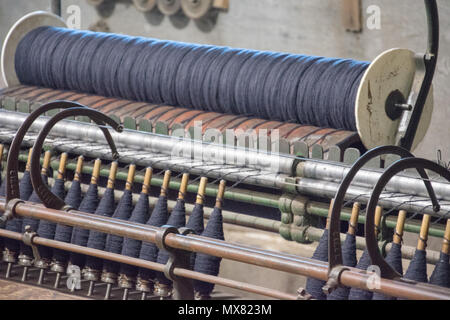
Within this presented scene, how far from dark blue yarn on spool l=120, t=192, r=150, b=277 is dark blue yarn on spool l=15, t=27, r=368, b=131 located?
34.6 inches

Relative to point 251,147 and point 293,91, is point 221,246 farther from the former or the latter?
point 293,91

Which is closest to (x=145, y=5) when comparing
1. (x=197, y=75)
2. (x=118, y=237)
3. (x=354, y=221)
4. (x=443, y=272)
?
(x=197, y=75)

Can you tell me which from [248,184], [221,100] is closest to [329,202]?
[248,184]

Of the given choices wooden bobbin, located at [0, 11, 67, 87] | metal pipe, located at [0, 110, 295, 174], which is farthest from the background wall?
metal pipe, located at [0, 110, 295, 174]

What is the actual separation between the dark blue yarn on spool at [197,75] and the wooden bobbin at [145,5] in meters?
2.56

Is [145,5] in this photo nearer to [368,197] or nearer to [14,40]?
[14,40]

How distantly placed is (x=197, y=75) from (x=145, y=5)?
325cm

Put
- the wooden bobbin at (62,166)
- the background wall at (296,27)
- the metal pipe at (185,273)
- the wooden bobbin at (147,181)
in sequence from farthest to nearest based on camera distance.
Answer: the background wall at (296,27) < the wooden bobbin at (62,166) < the wooden bobbin at (147,181) < the metal pipe at (185,273)

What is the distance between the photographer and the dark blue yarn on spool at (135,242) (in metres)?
3.32

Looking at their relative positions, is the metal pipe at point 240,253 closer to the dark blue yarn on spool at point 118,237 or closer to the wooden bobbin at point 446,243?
the wooden bobbin at point 446,243

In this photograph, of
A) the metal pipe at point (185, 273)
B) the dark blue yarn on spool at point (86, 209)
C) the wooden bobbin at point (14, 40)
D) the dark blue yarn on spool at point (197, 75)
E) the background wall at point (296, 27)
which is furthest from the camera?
the background wall at point (296, 27)

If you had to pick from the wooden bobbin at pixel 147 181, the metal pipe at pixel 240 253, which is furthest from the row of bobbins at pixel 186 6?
the metal pipe at pixel 240 253

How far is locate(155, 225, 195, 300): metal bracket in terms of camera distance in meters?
2.70

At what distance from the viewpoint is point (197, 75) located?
415 centimetres
